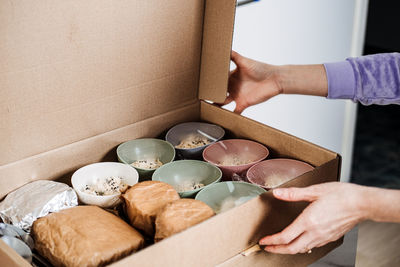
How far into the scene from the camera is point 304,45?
A: 248 cm

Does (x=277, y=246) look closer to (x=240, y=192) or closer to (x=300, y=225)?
(x=300, y=225)

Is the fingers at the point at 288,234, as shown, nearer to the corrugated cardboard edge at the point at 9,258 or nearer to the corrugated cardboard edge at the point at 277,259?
the corrugated cardboard edge at the point at 277,259

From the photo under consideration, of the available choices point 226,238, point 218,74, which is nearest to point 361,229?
point 218,74

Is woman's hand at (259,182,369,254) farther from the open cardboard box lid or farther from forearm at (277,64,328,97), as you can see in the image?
forearm at (277,64,328,97)

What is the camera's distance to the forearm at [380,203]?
101cm

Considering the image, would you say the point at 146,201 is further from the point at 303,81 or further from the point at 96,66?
the point at 303,81

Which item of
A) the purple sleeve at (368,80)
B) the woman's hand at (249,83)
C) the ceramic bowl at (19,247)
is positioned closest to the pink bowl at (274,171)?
the woman's hand at (249,83)

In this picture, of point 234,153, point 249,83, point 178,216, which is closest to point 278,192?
point 178,216

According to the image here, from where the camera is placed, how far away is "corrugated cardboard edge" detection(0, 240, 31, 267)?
2.49 feet

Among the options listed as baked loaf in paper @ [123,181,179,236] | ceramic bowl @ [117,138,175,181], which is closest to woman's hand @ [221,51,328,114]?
ceramic bowl @ [117,138,175,181]

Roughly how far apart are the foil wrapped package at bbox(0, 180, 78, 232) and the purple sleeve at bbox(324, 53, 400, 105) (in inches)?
36.5

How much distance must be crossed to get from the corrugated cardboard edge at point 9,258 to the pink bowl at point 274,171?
620 millimetres

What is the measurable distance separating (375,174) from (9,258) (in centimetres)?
293

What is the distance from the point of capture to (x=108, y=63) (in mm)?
1174
